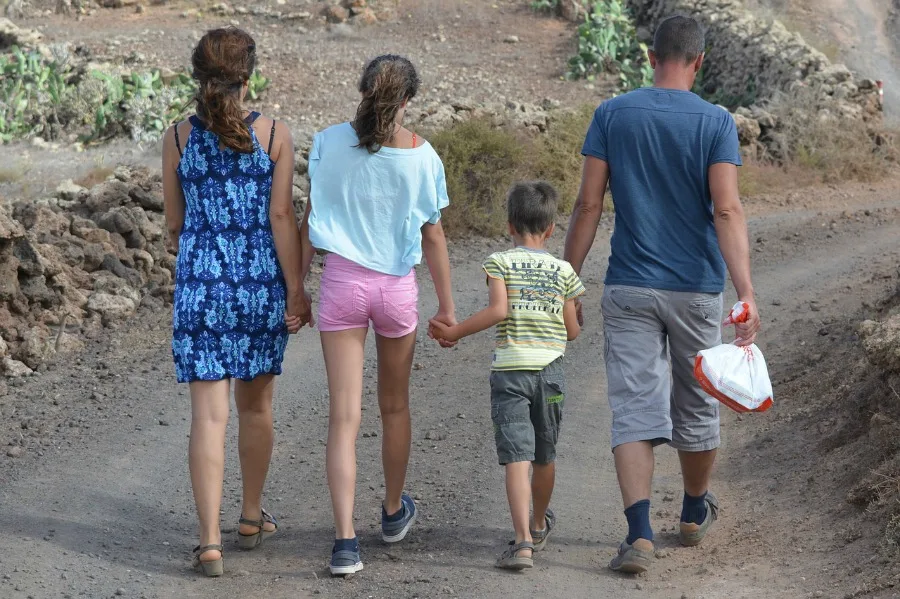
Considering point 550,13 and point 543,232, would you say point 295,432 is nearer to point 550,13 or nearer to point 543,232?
point 543,232

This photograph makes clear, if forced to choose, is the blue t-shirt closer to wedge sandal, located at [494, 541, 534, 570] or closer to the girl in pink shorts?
the girl in pink shorts

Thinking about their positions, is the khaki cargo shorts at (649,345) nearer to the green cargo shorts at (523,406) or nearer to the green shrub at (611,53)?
the green cargo shorts at (523,406)

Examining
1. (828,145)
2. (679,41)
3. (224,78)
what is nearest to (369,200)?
(224,78)

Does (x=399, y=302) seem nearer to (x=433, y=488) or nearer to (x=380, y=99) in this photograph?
(x=380, y=99)

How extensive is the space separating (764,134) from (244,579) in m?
11.7

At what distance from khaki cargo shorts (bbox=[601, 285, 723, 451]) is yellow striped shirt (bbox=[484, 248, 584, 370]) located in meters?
0.20

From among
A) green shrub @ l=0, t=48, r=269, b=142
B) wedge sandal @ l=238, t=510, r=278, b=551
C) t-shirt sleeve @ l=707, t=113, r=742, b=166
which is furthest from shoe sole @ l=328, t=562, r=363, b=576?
green shrub @ l=0, t=48, r=269, b=142

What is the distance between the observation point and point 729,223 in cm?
397

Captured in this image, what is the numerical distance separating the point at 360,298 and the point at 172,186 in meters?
0.80

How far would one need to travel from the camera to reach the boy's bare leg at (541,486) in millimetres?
4137

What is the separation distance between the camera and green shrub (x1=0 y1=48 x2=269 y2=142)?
14.5 m

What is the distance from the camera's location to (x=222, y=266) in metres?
4.00

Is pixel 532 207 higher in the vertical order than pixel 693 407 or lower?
higher

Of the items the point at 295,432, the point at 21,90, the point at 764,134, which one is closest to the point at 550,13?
the point at 764,134
